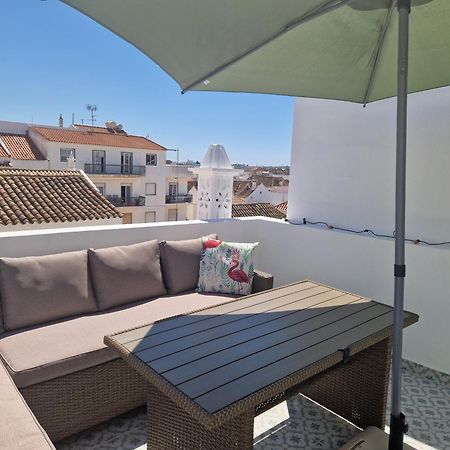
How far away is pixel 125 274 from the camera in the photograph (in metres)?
2.73

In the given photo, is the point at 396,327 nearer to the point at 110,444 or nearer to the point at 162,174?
the point at 110,444

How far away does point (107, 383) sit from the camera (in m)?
2.07

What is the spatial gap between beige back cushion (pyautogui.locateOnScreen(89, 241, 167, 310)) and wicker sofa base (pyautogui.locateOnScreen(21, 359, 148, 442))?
2.04ft

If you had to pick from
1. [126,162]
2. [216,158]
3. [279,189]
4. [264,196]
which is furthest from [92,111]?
[216,158]

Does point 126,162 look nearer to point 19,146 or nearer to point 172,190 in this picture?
point 172,190

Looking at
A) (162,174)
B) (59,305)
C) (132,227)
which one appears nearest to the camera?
(59,305)

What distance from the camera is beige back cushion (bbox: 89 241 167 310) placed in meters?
2.63

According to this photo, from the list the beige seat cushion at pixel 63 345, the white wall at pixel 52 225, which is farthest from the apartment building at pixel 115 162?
Result: the beige seat cushion at pixel 63 345

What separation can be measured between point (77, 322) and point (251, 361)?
53.1 inches

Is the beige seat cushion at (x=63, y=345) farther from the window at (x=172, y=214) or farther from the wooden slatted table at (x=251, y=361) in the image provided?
the window at (x=172, y=214)

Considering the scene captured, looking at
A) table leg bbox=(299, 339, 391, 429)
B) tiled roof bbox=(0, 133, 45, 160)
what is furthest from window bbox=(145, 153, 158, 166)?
table leg bbox=(299, 339, 391, 429)

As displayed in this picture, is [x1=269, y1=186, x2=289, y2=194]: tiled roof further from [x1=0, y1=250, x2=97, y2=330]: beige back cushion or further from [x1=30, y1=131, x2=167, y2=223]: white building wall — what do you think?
[x1=0, y1=250, x2=97, y2=330]: beige back cushion

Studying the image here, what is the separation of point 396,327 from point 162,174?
2034 centimetres

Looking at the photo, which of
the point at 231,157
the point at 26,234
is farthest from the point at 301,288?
the point at 231,157
